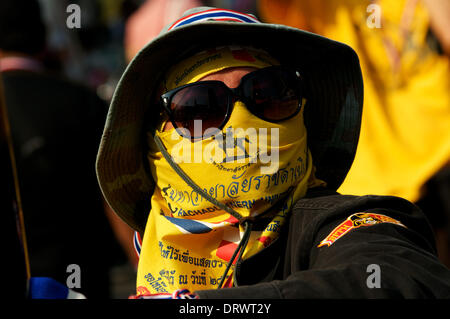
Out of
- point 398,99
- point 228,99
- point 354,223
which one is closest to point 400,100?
point 398,99

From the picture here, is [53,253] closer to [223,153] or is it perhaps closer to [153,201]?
[153,201]

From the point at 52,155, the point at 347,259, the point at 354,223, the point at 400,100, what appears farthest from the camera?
the point at 400,100

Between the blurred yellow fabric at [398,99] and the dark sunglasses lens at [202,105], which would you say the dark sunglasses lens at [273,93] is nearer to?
the dark sunglasses lens at [202,105]

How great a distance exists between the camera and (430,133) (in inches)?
119

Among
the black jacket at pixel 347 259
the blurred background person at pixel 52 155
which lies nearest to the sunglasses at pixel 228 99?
the black jacket at pixel 347 259

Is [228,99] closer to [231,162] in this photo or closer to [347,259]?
[231,162]

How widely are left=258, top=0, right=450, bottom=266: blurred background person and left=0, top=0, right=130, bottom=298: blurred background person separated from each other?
1470 mm

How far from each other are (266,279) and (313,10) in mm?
2085

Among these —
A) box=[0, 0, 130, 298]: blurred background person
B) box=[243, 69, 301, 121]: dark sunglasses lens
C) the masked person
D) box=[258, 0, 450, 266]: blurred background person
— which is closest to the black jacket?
the masked person

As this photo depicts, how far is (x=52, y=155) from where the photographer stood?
294 centimetres

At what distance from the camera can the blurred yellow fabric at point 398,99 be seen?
3000 millimetres

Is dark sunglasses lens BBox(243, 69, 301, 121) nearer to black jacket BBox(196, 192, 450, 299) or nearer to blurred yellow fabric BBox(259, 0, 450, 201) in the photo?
black jacket BBox(196, 192, 450, 299)

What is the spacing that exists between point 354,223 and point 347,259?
166 millimetres

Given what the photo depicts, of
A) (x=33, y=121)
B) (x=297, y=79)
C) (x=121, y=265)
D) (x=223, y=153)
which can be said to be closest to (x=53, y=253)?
(x=33, y=121)
